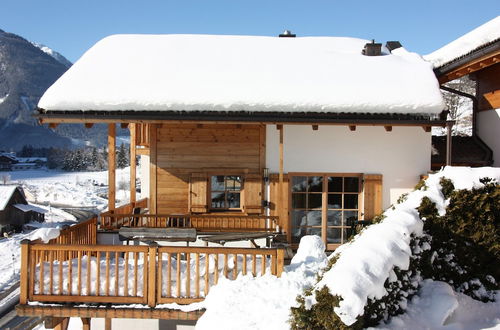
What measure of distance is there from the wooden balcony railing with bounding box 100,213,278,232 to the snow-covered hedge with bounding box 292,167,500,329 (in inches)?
174

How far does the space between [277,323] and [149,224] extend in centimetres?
601

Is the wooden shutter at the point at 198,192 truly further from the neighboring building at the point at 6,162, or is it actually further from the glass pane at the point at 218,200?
the neighboring building at the point at 6,162

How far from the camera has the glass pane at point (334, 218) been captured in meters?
9.91

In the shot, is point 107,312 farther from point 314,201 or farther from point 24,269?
point 314,201

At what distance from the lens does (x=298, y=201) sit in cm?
990

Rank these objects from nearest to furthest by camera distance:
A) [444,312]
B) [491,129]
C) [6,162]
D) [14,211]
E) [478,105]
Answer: [444,312], [491,129], [478,105], [14,211], [6,162]

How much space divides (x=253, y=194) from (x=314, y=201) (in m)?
1.51

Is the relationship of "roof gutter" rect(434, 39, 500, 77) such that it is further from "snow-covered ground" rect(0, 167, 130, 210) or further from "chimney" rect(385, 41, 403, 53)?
"snow-covered ground" rect(0, 167, 130, 210)

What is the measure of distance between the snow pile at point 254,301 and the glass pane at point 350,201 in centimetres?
437

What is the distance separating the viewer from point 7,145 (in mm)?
183875

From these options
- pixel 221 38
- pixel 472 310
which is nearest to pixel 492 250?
pixel 472 310

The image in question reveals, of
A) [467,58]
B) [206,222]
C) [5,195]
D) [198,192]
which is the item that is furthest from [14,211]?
[467,58]

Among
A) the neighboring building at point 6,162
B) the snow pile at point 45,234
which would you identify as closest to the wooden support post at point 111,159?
the snow pile at point 45,234

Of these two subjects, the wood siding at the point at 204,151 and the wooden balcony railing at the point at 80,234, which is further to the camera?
the wood siding at the point at 204,151
